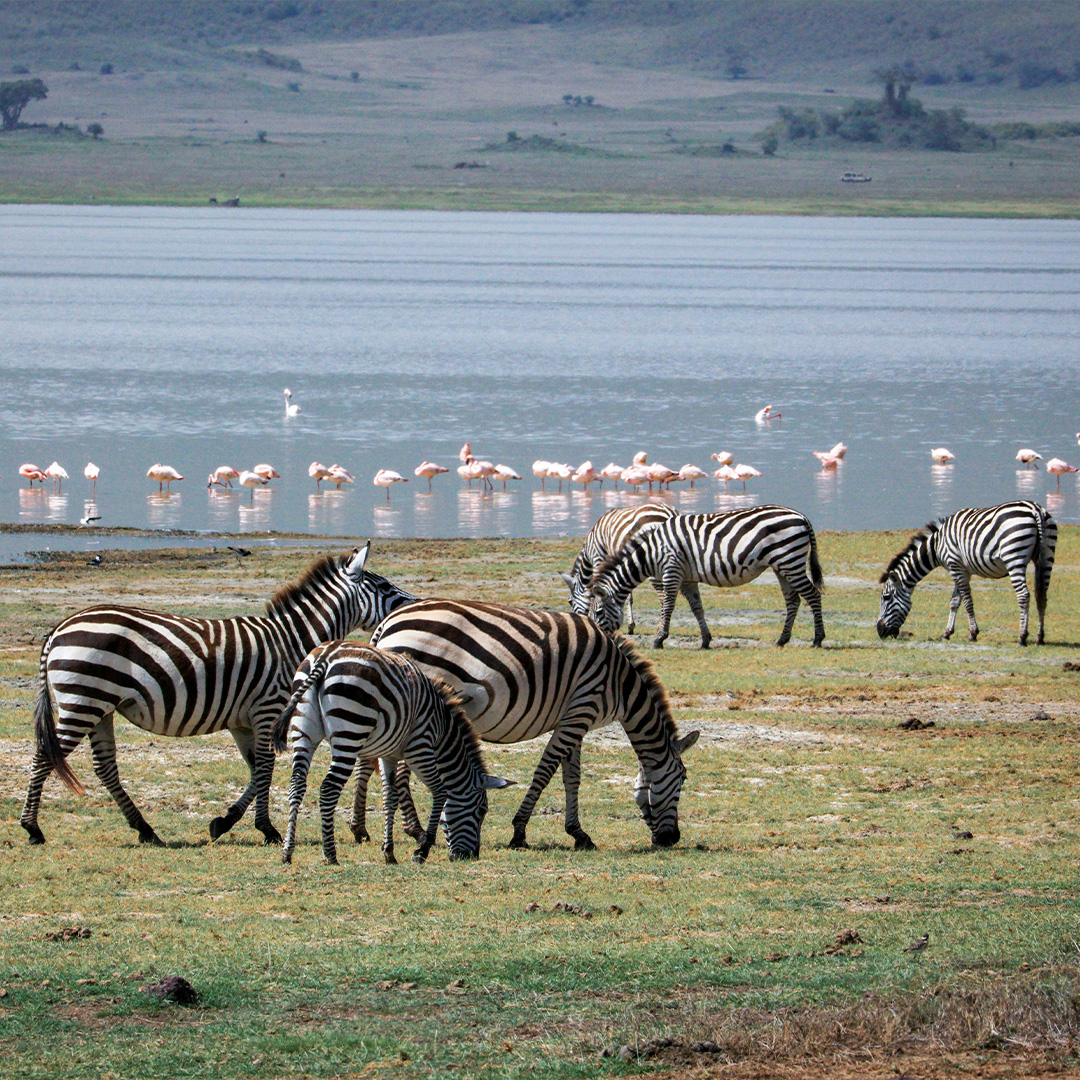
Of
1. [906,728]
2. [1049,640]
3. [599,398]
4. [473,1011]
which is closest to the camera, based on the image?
[473,1011]

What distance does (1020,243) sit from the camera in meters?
150

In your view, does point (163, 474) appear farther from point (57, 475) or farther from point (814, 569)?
point (814, 569)

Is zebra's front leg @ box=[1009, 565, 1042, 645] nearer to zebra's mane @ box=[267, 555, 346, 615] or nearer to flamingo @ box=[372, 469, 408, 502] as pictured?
zebra's mane @ box=[267, 555, 346, 615]

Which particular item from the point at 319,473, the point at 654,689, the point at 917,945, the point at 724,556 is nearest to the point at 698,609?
the point at 724,556

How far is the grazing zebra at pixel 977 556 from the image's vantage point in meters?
19.6

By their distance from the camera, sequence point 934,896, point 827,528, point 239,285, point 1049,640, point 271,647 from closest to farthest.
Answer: point 934,896 → point 271,647 → point 1049,640 → point 827,528 → point 239,285

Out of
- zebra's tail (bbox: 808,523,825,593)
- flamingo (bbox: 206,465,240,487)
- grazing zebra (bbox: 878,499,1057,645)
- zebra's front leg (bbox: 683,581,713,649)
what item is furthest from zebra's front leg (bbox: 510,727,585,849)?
flamingo (bbox: 206,465,240,487)

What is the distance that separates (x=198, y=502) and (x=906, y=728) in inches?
862

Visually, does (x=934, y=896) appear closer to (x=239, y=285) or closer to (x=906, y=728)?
(x=906, y=728)

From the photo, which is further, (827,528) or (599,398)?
(599,398)

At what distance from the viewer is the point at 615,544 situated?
20.4m

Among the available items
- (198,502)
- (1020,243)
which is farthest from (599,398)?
(1020,243)

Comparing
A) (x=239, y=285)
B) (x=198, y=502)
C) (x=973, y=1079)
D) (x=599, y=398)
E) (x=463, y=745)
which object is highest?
(x=239, y=285)

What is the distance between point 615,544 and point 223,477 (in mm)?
16120
